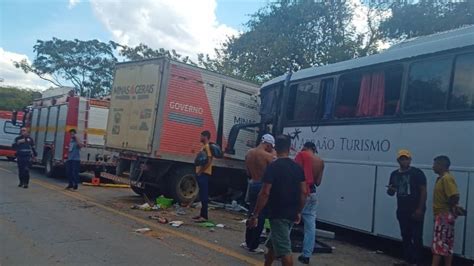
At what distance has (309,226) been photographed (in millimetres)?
6852

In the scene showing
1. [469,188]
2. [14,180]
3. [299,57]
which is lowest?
[14,180]

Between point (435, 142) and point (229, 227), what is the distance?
13.3 feet

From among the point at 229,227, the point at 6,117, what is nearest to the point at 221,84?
the point at 229,227

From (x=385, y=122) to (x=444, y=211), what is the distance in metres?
2.00

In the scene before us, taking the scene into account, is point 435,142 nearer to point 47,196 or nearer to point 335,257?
point 335,257

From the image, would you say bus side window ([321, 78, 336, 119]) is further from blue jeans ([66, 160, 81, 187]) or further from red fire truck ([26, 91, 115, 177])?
red fire truck ([26, 91, 115, 177])

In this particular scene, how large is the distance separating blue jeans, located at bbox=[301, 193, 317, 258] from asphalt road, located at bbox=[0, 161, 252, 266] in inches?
28.7

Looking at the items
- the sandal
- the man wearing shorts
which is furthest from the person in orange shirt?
the sandal

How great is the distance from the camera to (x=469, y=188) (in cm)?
652

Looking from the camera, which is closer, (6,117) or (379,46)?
(379,46)

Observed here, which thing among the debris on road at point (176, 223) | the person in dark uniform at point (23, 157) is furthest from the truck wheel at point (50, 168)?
the debris on road at point (176, 223)

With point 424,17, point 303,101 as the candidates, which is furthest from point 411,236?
point 424,17

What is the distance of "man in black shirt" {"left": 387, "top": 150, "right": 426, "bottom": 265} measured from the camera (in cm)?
682

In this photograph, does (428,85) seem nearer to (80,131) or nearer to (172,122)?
(172,122)
